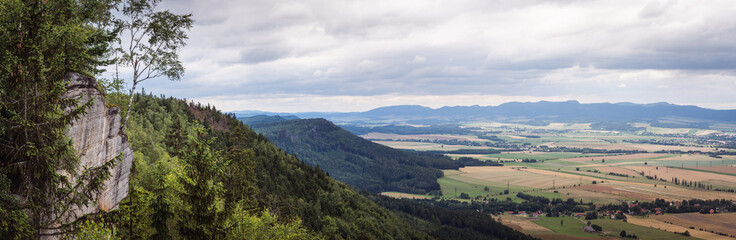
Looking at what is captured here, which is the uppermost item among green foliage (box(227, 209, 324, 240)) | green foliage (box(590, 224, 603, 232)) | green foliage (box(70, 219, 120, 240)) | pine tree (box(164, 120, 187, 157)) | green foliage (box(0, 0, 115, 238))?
green foliage (box(0, 0, 115, 238))

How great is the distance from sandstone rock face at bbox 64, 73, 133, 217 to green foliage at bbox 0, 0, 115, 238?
2193 mm

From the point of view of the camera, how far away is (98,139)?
2983cm

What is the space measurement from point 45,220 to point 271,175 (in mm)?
88254

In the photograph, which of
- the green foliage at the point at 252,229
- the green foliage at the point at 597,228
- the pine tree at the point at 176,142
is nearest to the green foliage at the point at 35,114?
the green foliage at the point at 252,229

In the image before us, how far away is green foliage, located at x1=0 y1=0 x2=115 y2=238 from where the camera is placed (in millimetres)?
22516

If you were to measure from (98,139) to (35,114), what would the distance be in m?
6.97

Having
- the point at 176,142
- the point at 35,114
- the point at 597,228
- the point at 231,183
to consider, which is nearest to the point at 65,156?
the point at 35,114

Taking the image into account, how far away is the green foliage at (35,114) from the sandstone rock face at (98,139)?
219 cm

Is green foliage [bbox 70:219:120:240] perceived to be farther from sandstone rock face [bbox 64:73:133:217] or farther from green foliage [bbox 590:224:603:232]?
green foliage [bbox 590:224:603:232]

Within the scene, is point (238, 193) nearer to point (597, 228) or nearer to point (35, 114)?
point (35, 114)

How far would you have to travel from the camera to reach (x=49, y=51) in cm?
2430

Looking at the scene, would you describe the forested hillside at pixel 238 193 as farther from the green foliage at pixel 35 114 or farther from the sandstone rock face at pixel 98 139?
the green foliage at pixel 35 114

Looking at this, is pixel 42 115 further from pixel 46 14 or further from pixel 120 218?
pixel 120 218

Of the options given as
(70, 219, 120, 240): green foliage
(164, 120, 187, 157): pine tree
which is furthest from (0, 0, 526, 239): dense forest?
(164, 120, 187, 157): pine tree
